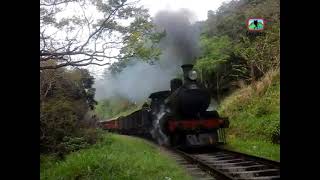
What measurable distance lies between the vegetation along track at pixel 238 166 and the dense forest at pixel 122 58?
2.53 meters

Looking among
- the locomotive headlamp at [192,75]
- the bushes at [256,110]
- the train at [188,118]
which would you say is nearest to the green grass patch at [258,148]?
the bushes at [256,110]

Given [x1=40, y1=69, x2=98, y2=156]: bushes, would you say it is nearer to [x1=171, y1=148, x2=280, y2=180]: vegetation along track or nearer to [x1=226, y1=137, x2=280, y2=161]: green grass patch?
[x1=171, y1=148, x2=280, y2=180]: vegetation along track

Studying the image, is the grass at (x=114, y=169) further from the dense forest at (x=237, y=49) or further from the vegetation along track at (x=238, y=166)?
the dense forest at (x=237, y=49)

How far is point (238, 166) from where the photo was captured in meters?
8.16

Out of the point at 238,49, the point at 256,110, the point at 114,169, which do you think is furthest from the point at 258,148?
the point at 238,49

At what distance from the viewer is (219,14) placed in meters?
22.2

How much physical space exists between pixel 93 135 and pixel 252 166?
22.1ft

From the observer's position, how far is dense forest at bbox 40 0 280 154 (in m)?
6.89

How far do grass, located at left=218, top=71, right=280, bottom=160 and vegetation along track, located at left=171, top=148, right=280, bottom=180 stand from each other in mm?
1049

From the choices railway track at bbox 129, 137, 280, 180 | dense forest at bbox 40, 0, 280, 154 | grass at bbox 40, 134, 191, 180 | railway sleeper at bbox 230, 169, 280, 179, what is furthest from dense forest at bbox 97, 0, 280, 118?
railway sleeper at bbox 230, 169, 280, 179

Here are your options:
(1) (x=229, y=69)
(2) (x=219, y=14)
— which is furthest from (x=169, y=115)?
(2) (x=219, y=14)

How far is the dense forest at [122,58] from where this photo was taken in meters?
6.89
